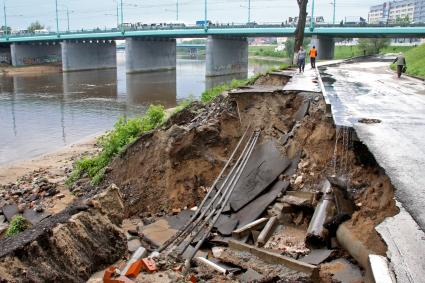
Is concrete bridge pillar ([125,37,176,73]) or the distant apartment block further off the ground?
the distant apartment block

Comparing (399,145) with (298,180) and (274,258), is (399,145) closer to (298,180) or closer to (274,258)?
(298,180)

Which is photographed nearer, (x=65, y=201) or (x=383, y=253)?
(x=383, y=253)

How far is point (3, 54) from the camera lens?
293 ft

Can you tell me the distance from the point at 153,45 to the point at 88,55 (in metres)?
14.4

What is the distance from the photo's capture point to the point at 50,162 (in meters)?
20.1

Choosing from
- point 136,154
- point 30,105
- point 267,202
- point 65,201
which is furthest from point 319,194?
point 30,105

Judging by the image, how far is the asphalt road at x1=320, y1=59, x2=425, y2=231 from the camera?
683cm

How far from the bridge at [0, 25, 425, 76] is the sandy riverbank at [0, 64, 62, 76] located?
3409mm

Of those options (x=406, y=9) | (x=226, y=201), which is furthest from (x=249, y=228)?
(x=406, y=9)

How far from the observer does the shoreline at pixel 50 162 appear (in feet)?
59.6

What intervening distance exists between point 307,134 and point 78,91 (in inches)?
1751

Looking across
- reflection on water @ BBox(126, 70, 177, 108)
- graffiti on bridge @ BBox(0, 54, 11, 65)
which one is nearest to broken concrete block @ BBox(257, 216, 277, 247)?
Result: reflection on water @ BBox(126, 70, 177, 108)

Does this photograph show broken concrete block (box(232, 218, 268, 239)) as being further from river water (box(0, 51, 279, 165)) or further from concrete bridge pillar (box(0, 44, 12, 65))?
concrete bridge pillar (box(0, 44, 12, 65))

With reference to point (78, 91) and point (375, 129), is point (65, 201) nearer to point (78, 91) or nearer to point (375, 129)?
point (375, 129)
